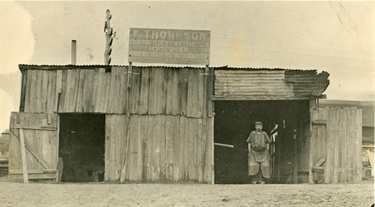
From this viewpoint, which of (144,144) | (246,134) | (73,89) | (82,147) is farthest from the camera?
(246,134)

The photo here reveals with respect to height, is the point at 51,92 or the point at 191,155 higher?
the point at 51,92

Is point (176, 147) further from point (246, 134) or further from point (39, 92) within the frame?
point (39, 92)

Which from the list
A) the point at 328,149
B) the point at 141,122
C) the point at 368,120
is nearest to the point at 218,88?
the point at 141,122

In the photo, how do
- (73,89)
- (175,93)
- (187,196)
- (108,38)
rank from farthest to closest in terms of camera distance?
(108,38)
(73,89)
(175,93)
(187,196)

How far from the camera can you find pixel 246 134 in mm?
20312

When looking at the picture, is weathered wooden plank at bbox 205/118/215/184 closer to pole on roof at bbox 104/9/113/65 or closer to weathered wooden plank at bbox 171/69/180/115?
weathered wooden plank at bbox 171/69/180/115

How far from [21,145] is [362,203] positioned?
1042 centimetres

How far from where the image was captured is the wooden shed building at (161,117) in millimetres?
16844

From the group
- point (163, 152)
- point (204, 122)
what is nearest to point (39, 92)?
point (163, 152)

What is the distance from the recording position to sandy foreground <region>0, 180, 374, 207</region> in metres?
11.9

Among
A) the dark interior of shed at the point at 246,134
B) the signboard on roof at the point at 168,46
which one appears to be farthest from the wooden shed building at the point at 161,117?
the dark interior of shed at the point at 246,134

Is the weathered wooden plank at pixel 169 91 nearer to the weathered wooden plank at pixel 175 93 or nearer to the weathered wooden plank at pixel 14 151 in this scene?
the weathered wooden plank at pixel 175 93

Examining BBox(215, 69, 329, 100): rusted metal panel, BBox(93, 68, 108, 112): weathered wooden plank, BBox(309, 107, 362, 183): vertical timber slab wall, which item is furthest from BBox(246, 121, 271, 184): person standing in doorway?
BBox(93, 68, 108, 112): weathered wooden plank

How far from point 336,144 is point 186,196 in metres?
6.46
